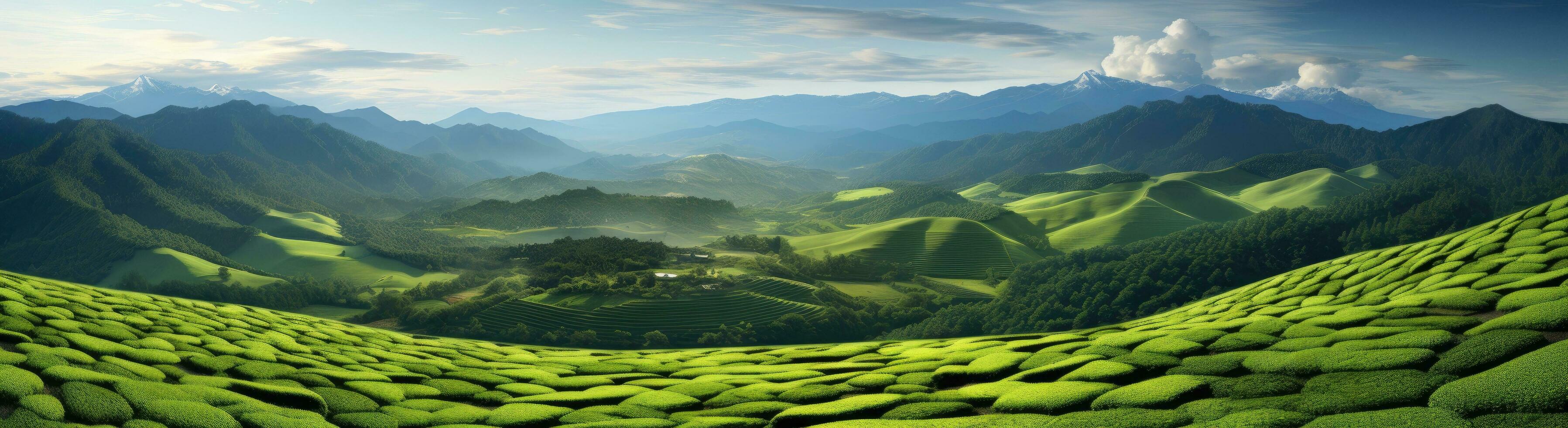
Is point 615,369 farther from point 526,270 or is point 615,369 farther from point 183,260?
point 183,260

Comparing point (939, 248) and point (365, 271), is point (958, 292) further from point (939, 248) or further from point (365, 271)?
point (365, 271)

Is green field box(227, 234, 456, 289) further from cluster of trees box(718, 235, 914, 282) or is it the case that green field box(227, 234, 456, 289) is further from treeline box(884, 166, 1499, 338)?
treeline box(884, 166, 1499, 338)

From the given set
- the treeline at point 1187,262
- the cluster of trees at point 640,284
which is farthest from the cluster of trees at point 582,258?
the treeline at point 1187,262

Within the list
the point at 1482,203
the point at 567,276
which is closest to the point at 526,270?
the point at 567,276

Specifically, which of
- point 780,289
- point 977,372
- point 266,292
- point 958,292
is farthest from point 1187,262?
point 266,292

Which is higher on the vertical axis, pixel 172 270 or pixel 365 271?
pixel 172 270

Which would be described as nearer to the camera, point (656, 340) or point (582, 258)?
point (656, 340)
